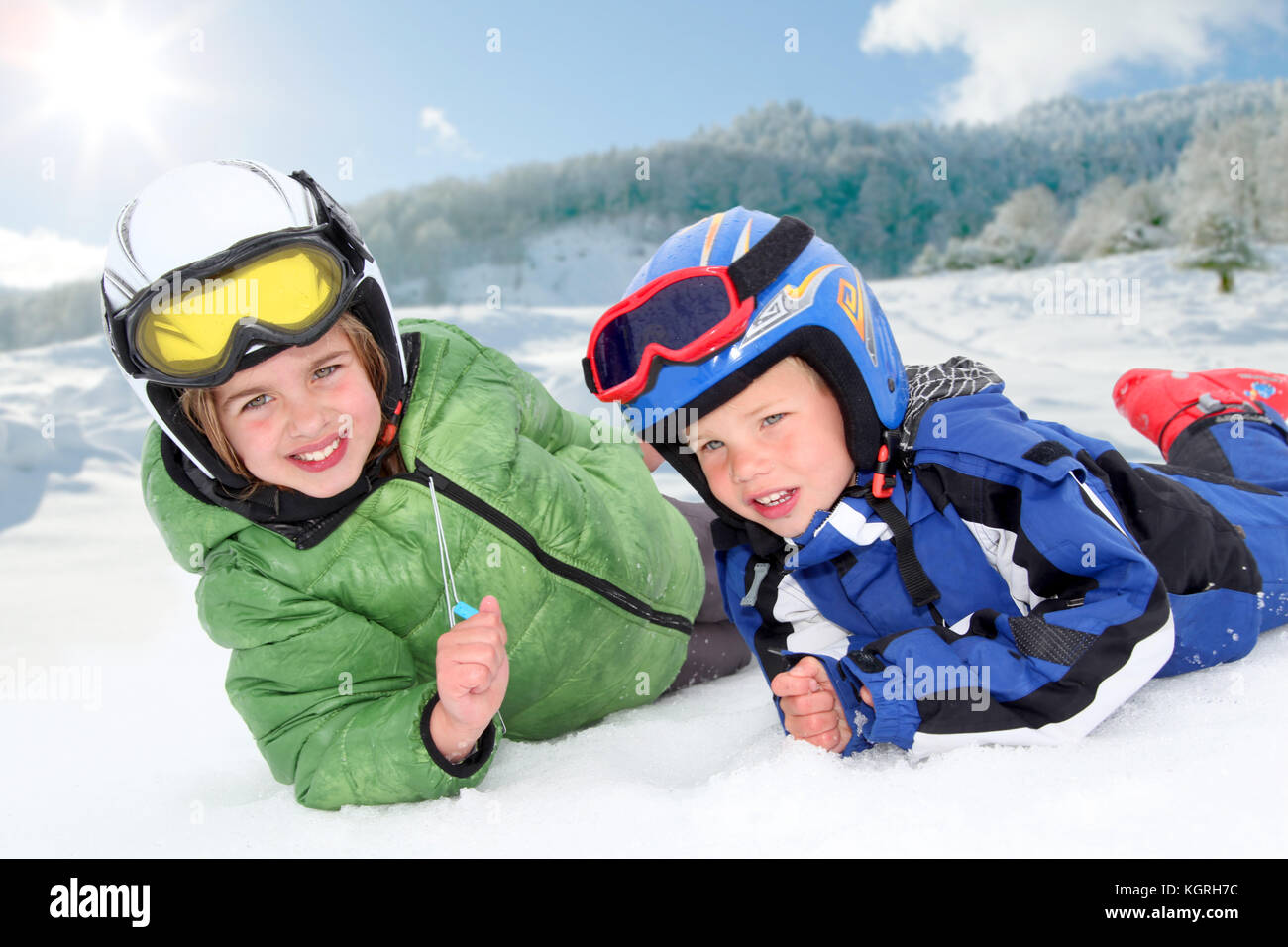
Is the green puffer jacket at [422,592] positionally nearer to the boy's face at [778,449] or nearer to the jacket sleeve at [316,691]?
the jacket sleeve at [316,691]

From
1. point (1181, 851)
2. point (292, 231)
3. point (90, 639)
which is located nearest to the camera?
point (1181, 851)

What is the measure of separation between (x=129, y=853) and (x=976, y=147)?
69.3 ft

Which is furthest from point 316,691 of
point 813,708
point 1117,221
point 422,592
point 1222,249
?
point 1117,221

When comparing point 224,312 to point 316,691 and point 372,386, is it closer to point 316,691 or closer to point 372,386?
point 372,386

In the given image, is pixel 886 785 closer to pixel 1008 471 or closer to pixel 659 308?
pixel 1008 471

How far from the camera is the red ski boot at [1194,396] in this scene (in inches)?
106

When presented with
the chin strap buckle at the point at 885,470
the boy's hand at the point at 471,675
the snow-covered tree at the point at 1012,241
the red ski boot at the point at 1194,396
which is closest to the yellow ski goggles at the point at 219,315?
the boy's hand at the point at 471,675

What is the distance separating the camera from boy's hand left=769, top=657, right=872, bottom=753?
1.69 m

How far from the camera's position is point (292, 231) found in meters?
1.89

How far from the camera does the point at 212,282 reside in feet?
5.98

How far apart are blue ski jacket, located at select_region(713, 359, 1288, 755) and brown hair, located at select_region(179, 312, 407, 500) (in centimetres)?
78

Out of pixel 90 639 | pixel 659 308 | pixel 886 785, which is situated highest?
pixel 659 308

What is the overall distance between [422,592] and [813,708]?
877 millimetres

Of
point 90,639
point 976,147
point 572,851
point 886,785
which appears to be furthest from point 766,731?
point 976,147
